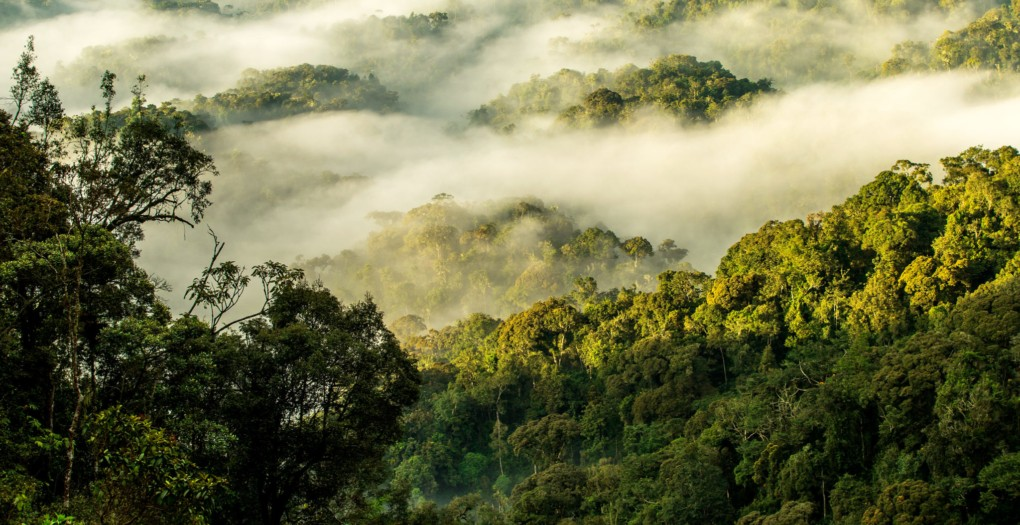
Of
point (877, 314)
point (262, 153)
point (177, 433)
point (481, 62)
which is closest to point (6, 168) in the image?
point (177, 433)

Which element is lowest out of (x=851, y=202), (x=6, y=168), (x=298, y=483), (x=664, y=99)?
(x=298, y=483)

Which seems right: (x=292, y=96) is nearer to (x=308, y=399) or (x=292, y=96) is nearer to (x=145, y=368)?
(x=308, y=399)

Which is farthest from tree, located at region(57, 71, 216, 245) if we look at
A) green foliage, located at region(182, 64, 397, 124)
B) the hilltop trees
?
green foliage, located at region(182, 64, 397, 124)

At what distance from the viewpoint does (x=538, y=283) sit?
282 ft

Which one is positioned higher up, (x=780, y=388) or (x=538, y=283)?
(x=538, y=283)

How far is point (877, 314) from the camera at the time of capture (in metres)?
40.4

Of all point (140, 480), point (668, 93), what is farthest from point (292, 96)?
point (140, 480)

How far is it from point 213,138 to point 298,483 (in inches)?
4041

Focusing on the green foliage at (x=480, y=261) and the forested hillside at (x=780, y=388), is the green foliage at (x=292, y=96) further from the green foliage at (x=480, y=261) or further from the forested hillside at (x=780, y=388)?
the forested hillside at (x=780, y=388)

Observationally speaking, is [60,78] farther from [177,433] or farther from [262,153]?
[177,433]

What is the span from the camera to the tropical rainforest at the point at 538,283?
16.8 m

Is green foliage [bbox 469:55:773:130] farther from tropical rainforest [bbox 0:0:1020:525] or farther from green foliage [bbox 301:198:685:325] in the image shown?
green foliage [bbox 301:198:685:325]

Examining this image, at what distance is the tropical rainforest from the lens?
16766 millimetres

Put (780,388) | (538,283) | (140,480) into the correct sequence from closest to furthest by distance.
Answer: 1. (140,480)
2. (780,388)
3. (538,283)
